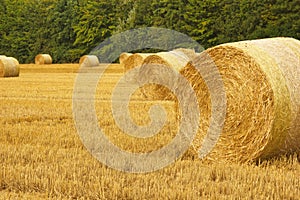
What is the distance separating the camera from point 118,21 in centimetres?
4188

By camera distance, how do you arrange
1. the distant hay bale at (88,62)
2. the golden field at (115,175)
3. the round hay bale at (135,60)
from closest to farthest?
the golden field at (115,175) → the round hay bale at (135,60) → the distant hay bale at (88,62)

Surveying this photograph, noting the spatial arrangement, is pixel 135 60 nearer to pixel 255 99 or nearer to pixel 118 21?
pixel 255 99

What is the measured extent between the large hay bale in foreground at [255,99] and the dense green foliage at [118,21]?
26.1 meters

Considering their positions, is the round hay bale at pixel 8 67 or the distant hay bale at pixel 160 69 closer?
the distant hay bale at pixel 160 69

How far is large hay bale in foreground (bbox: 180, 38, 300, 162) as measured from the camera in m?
5.32

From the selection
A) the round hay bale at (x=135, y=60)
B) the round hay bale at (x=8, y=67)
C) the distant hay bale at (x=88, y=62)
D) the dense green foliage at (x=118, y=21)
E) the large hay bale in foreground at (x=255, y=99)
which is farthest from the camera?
the dense green foliage at (x=118, y=21)

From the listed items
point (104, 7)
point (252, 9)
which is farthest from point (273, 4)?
point (104, 7)

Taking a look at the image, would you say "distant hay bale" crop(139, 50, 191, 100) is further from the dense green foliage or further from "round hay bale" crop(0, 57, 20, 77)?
the dense green foliage

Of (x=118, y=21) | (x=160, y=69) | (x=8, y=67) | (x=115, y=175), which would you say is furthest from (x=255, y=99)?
(x=118, y=21)

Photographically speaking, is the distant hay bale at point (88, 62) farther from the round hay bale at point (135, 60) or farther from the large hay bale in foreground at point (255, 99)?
the large hay bale in foreground at point (255, 99)

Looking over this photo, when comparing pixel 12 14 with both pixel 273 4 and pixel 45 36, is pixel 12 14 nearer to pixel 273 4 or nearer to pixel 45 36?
pixel 45 36

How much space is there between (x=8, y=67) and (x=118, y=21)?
1979 centimetres

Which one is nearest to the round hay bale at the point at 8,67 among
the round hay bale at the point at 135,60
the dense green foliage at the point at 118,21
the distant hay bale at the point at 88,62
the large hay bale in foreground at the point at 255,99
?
the round hay bale at the point at 135,60

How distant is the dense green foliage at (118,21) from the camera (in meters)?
33.0
